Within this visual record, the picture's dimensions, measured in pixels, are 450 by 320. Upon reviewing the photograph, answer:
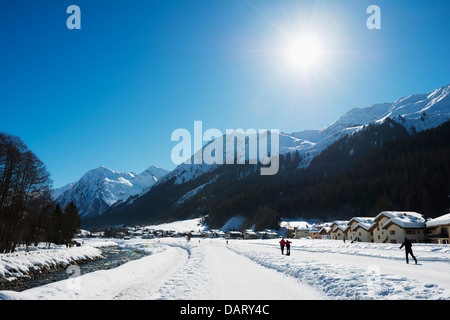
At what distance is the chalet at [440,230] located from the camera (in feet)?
144

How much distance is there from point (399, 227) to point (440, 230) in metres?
7.20

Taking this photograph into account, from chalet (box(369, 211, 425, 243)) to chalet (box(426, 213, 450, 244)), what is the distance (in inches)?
79.7

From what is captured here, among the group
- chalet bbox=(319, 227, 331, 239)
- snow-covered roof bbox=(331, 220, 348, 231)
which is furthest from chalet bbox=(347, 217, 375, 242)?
chalet bbox=(319, 227, 331, 239)

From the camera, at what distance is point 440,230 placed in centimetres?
4669

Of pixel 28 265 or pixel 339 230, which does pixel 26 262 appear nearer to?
pixel 28 265

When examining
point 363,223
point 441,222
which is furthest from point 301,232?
point 441,222

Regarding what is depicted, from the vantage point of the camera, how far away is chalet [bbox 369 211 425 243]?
5194cm

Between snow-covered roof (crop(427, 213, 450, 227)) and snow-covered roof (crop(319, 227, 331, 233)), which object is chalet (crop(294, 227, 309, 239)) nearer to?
snow-covered roof (crop(319, 227, 331, 233))

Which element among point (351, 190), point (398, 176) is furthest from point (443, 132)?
point (351, 190)

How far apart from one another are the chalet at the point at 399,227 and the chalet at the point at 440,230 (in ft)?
6.64
